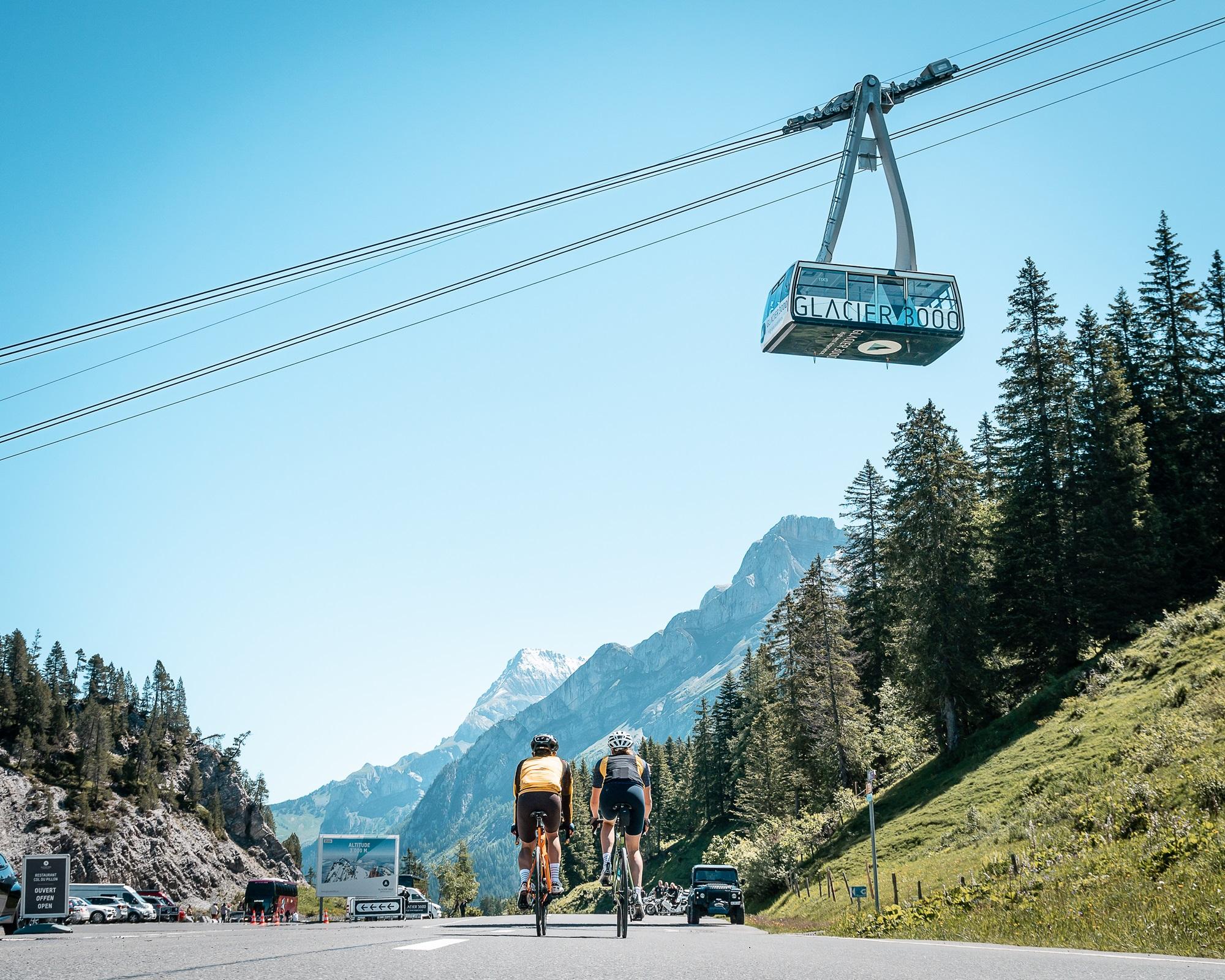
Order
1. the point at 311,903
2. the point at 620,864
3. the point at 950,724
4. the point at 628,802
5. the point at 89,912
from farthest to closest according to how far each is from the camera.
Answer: the point at 311,903, the point at 89,912, the point at 950,724, the point at 620,864, the point at 628,802

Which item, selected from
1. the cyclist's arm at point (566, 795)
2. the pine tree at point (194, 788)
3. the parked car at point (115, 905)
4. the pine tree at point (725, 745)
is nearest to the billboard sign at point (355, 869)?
the parked car at point (115, 905)

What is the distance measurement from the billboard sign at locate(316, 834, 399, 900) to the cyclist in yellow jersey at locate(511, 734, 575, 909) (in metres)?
45.6

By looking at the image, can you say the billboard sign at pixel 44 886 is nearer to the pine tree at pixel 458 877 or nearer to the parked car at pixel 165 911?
the parked car at pixel 165 911

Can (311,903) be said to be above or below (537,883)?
below

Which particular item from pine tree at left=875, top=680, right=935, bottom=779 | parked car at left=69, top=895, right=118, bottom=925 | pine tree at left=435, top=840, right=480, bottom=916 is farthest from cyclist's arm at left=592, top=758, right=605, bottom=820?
pine tree at left=435, top=840, right=480, bottom=916

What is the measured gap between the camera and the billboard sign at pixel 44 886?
86.9 ft

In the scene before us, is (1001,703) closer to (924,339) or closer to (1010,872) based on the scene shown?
(1010,872)

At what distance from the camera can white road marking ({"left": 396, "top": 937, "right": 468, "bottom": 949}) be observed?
31.7 ft

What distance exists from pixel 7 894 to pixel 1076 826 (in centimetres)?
2683

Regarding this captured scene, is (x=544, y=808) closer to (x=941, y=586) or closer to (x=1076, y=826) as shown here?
(x=1076, y=826)

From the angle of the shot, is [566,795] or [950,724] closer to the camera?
[566,795]

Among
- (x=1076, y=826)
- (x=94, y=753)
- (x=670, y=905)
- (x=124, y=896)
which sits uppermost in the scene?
(x=94, y=753)

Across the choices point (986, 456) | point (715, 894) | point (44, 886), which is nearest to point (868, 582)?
point (986, 456)

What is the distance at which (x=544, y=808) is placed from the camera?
37.3 ft
